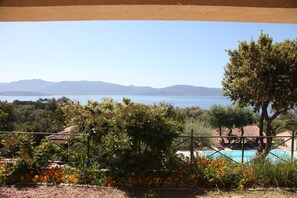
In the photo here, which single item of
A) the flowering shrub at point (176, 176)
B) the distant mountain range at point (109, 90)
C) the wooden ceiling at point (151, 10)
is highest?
the distant mountain range at point (109, 90)

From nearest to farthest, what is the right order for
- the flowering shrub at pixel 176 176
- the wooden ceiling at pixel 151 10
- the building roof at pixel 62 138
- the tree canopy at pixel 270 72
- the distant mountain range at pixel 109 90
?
the wooden ceiling at pixel 151 10 < the flowering shrub at pixel 176 176 < the building roof at pixel 62 138 < the tree canopy at pixel 270 72 < the distant mountain range at pixel 109 90

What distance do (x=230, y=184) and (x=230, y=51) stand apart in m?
8.53

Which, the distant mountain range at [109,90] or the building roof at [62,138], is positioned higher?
the distant mountain range at [109,90]

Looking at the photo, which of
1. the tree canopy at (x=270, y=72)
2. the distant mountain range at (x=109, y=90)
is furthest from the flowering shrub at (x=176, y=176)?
the distant mountain range at (x=109, y=90)

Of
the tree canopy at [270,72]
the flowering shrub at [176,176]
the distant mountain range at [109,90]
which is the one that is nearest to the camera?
the flowering shrub at [176,176]

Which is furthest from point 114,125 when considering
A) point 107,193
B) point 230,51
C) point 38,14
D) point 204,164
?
point 230,51

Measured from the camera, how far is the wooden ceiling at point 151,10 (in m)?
1.20

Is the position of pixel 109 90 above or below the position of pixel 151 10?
above

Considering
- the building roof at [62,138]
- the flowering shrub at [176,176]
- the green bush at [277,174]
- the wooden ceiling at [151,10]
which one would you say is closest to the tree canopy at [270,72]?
the green bush at [277,174]

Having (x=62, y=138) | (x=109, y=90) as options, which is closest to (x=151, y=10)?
(x=62, y=138)

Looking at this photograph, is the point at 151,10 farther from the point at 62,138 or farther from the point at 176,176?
the point at 62,138

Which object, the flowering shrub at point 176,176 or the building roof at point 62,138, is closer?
the flowering shrub at point 176,176

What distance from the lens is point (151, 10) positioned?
126cm

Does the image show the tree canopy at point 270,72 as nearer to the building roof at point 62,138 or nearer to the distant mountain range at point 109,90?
the building roof at point 62,138
